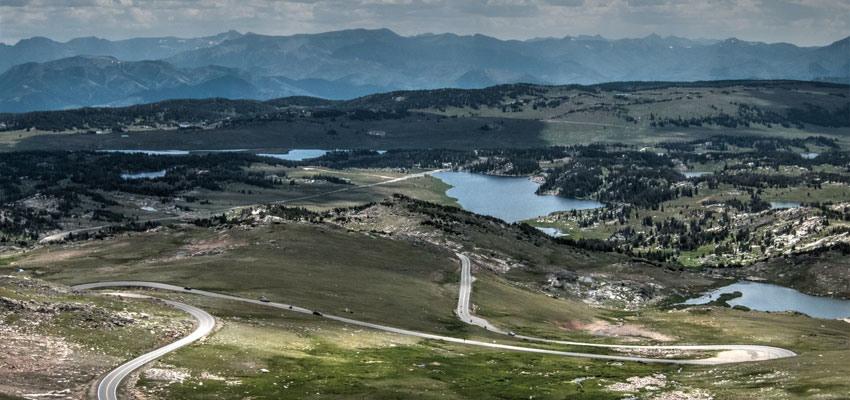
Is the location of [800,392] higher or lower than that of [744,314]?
higher

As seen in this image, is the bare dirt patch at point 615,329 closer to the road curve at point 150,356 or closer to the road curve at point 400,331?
the road curve at point 400,331

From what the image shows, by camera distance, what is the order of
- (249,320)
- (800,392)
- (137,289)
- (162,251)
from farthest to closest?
(162,251) → (137,289) → (249,320) → (800,392)

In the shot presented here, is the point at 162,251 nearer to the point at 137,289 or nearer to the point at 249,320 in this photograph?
the point at 137,289

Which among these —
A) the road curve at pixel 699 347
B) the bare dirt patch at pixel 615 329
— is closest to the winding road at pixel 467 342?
the road curve at pixel 699 347

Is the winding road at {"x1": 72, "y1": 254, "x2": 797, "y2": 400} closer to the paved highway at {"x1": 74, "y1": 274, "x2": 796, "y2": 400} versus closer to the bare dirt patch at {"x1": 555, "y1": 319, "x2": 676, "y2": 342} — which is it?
the paved highway at {"x1": 74, "y1": 274, "x2": 796, "y2": 400}

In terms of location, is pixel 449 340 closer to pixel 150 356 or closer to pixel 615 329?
pixel 615 329

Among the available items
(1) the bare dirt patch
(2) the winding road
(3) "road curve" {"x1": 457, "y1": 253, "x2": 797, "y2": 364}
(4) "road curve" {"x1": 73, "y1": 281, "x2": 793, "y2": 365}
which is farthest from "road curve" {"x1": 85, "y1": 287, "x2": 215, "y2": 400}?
(1) the bare dirt patch

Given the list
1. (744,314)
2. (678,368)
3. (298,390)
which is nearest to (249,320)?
(298,390)

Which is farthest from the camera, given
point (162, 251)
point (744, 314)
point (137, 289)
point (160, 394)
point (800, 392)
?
point (162, 251)

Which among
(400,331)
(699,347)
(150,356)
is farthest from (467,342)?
(150,356)
